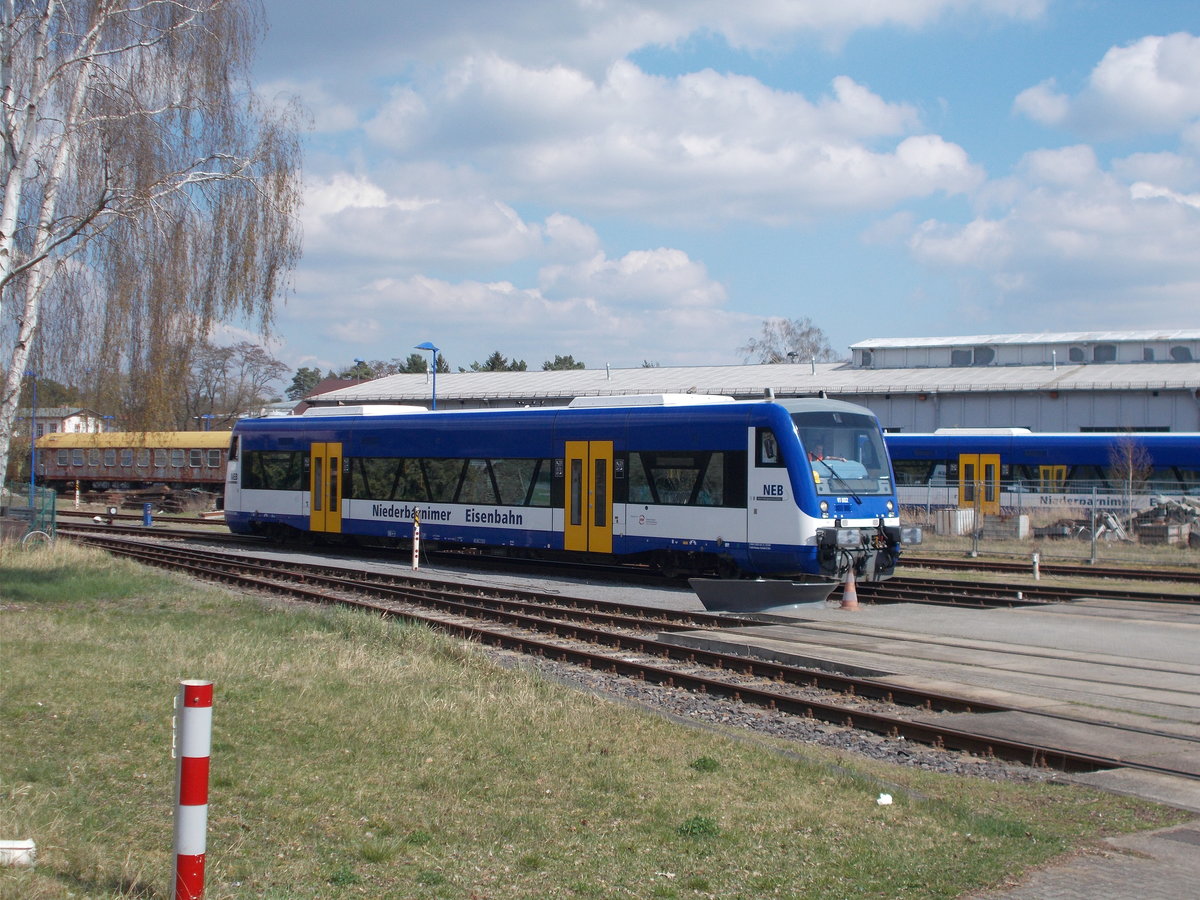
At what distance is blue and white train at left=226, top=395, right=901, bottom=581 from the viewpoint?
61.8 feet

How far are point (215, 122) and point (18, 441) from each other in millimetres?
36054

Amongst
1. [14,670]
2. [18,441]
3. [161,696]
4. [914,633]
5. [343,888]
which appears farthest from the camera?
[18,441]

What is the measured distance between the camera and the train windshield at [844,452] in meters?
18.8

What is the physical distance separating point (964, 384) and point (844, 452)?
32.6 m

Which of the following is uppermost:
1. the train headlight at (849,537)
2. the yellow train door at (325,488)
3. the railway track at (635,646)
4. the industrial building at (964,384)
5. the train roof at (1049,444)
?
the industrial building at (964,384)

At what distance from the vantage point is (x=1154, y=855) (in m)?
5.95

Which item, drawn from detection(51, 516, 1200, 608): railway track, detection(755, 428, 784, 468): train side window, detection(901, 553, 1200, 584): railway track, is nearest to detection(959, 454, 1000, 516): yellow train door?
detection(901, 553, 1200, 584): railway track

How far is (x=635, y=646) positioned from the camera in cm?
1415

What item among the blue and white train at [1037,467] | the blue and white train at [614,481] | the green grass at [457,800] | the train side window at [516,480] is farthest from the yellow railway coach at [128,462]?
the green grass at [457,800]

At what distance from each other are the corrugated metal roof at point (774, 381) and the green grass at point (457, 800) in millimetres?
31947

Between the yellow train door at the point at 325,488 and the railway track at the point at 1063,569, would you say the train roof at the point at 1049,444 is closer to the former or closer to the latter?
the railway track at the point at 1063,569

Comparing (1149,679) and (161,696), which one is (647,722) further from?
(1149,679)

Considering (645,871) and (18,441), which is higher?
(18,441)

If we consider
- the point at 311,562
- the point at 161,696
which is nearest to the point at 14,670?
the point at 161,696
